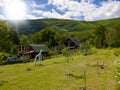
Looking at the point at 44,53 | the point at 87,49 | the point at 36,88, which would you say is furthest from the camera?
the point at 44,53

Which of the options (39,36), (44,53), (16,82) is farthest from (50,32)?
(16,82)

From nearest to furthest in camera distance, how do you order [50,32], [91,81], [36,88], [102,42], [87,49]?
[36,88], [91,81], [87,49], [102,42], [50,32]

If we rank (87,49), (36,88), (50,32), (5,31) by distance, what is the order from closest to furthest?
(36,88), (87,49), (5,31), (50,32)

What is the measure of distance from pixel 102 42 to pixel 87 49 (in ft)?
165

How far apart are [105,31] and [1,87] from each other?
8844 cm

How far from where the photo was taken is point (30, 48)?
97062 millimetres

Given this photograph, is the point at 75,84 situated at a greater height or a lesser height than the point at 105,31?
lesser

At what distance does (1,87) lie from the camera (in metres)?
28.7

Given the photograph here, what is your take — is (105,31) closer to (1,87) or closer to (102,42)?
(102,42)

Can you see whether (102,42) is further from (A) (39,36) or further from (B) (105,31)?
(A) (39,36)

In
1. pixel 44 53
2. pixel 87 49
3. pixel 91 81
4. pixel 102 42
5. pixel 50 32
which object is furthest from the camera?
pixel 50 32

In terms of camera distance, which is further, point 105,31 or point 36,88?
point 105,31

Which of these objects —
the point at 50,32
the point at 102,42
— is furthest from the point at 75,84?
the point at 50,32

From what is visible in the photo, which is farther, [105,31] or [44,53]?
[105,31]
